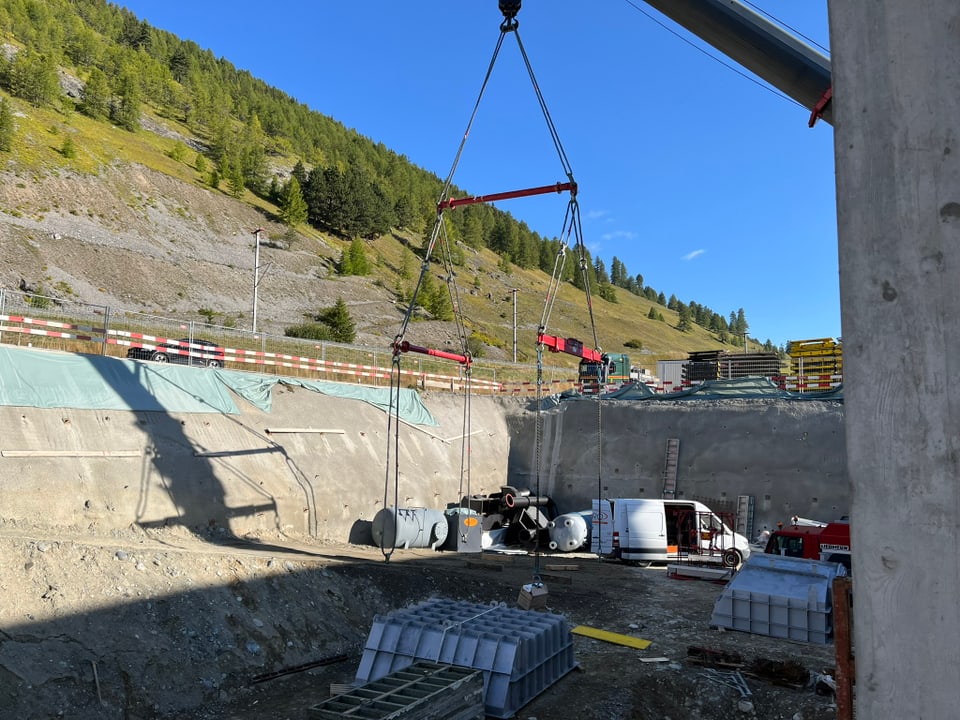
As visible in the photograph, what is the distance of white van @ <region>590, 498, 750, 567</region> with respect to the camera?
806 inches

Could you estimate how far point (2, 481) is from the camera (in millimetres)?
13508

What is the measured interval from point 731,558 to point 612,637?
8.09 metres

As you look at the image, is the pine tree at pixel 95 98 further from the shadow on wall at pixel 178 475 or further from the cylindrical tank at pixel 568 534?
the cylindrical tank at pixel 568 534

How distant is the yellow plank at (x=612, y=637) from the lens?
12158 millimetres

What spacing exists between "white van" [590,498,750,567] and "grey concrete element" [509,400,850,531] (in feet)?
13.2

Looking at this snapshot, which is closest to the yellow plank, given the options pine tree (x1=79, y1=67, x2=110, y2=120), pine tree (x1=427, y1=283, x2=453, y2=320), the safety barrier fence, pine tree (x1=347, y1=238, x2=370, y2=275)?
the safety barrier fence

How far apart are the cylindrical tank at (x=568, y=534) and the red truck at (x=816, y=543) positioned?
6662 mm

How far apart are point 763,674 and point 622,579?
7691 mm

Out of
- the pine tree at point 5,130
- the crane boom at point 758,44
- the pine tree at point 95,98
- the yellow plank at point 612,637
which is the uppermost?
the pine tree at point 95,98

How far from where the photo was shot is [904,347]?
3.26 meters

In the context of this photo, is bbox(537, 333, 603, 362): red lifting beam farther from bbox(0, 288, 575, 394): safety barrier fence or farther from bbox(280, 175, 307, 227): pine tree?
bbox(280, 175, 307, 227): pine tree

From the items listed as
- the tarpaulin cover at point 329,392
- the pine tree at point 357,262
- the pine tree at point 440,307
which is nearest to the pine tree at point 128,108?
the pine tree at point 357,262

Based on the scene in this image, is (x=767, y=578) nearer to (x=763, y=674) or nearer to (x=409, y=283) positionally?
(x=763, y=674)

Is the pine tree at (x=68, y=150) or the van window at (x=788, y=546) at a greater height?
the pine tree at (x=68, y=150)
